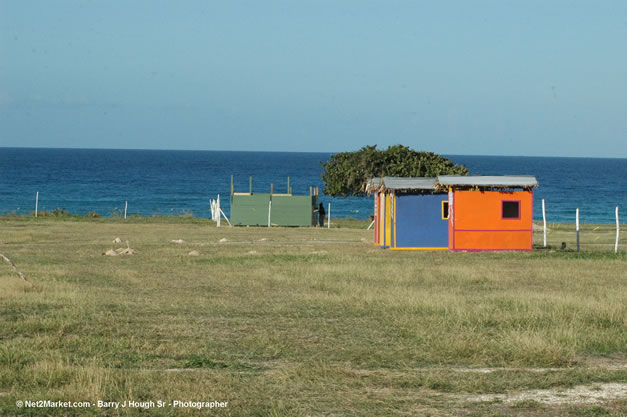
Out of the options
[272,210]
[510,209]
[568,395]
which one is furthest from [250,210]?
[568,395]

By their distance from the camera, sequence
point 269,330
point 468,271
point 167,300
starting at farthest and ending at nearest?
1. point 468,271
2. point 167,300
3. point 269,330

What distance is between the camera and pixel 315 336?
1338 centimetres

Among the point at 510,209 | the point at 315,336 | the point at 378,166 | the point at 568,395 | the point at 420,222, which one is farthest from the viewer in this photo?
the point at 378,166

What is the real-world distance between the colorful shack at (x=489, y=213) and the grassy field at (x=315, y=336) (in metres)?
5.82

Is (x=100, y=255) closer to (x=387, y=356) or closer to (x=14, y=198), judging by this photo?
(x=387, y=356)

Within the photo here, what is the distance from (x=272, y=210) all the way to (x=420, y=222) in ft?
62.8

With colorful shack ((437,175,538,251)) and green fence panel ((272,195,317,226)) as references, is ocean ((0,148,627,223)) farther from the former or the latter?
colorful shack ((437,175,538,251))

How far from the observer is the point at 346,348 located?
12422 millimetres

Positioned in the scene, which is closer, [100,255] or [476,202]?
[100,255]

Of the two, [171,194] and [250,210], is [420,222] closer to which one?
[250,210]

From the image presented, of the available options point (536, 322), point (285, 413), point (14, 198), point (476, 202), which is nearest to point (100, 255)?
point (476, 202)

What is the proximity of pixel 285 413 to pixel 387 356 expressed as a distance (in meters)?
3.27

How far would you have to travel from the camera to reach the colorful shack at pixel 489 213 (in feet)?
106

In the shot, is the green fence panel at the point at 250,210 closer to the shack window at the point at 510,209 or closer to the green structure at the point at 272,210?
the green structure at the point at 272,210
